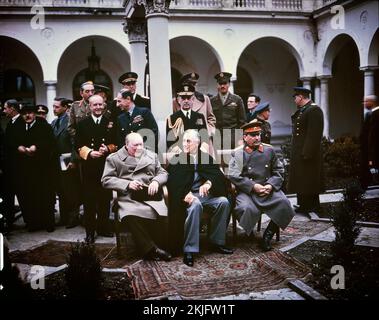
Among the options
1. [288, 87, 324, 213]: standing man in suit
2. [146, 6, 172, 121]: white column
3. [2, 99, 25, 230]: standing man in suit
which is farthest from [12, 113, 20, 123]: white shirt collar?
[288, 87, 324, 213]: standing man in suit

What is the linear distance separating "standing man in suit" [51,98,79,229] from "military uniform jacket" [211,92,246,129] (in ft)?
8.61

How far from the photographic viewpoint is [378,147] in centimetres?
Result: 810

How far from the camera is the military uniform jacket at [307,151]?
22.4ft

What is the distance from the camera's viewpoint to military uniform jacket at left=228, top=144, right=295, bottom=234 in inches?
221

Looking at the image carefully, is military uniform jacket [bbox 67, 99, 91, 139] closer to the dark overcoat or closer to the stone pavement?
the stone pavement

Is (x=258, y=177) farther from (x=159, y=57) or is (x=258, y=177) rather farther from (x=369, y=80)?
(x=369, y=80)

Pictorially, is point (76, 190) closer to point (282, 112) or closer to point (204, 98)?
point (204, 98)

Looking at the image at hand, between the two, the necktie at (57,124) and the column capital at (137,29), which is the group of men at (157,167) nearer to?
the necktie at (57,124)

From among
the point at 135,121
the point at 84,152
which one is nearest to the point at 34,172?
the point at 84,152

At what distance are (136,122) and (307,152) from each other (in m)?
2.87

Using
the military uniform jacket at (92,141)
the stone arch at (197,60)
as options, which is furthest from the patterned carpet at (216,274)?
the stone arch at (197,60)

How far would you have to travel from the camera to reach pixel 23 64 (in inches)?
655
